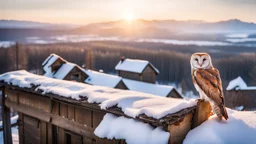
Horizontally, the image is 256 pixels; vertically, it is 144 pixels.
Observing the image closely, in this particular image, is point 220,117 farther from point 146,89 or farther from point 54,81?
point 146,89

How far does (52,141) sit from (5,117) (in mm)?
2786

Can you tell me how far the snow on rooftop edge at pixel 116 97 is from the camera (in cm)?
529

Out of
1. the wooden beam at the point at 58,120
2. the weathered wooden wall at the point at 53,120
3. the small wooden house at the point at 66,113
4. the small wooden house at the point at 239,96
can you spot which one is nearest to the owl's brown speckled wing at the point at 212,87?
the small wooden house at the point at 66,113

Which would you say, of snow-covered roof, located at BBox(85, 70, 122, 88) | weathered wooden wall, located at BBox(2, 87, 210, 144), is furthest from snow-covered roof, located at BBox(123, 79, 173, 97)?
weathered wooden wall, located at BBox(2, 87, 210, 144)

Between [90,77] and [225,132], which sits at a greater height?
[225,132]

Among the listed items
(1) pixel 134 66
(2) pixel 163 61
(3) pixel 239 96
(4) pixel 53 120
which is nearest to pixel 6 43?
(2) pixel 163 61

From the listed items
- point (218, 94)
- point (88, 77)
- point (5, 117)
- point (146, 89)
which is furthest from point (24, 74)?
point (146, 89)

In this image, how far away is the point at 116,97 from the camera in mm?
6191

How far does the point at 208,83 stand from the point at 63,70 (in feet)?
67.8

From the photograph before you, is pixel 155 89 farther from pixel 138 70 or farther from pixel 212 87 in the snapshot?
pixel 212 87

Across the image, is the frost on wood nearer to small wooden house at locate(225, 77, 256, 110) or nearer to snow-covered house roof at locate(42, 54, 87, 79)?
snow-covered house roof at locate(42, 54, 87, 79)

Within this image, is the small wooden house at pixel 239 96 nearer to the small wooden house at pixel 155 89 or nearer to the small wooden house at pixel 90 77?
the small wooden house at pixel 155 89

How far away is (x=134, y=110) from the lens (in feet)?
17.7

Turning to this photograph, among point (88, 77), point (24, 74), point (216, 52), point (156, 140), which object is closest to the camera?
point (156, 140)
